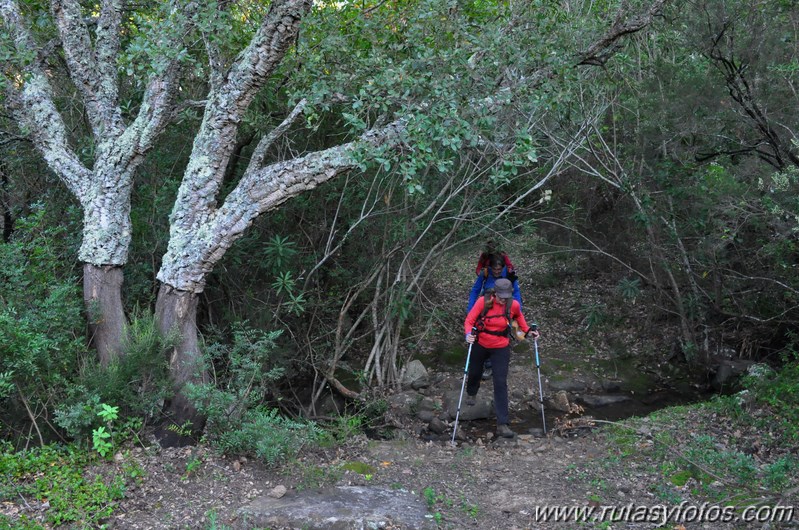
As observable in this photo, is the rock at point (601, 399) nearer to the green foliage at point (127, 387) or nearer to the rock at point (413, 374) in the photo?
the rock at point (413, 374)

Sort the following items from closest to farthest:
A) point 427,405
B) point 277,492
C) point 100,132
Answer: point 277,492 < point 100,132 < point 427,405

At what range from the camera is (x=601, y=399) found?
413 inches

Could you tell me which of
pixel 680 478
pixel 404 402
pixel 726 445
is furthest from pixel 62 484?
pixel 726 445

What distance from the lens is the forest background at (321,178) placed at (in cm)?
673

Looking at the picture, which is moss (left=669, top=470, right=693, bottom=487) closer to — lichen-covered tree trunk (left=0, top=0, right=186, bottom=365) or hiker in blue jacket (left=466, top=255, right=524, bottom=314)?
hiker in blue jacket (left=466, top=255, right=524, bottom=314)

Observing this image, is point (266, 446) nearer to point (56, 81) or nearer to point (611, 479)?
point (611, 479)

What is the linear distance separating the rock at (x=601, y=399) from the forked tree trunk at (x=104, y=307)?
6903 millimetres

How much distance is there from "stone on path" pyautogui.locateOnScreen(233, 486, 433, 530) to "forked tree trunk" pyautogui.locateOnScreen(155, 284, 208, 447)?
1.38 meters

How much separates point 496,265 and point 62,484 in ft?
19.6

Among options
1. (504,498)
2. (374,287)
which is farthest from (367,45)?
(504,498)

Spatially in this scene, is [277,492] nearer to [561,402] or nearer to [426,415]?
[426,415]

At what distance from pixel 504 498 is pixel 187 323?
3722mm

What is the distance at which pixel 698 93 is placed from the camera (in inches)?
389

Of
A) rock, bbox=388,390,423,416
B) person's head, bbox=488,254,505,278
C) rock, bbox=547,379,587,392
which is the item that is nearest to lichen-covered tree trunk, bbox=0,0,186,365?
rock, bbox=388,390,423,416
